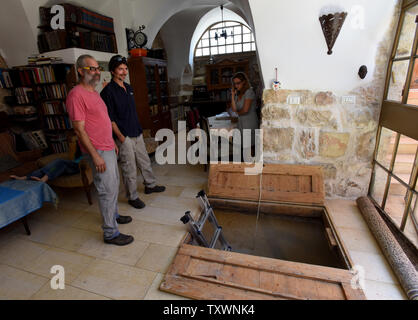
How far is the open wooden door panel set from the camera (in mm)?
1427

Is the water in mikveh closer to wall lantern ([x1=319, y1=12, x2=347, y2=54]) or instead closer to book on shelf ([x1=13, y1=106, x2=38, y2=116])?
wall lantern ([x1=319, y1=12, x2=347, y2=54])

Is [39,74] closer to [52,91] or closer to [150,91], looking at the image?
[52,91]

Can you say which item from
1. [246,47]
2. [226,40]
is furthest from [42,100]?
[246,47]

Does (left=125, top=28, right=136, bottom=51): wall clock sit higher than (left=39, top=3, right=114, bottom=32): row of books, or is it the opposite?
(left=39, top=3, right=114, bottom=32): row of books

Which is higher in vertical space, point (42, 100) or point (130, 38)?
point (130, 38)

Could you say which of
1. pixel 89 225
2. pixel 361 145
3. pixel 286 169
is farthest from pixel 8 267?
pixel 361 145

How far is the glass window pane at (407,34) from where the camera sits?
185cm

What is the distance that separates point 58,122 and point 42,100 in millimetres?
415

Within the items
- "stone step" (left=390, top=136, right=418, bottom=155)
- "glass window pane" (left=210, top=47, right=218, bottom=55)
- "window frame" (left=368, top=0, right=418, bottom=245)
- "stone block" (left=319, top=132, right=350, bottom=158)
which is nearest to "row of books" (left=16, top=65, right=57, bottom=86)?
"stone block" (left=319, top=132, right=350, bottom=158)

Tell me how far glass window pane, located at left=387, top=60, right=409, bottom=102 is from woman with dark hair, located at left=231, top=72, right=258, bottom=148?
4.25 ft

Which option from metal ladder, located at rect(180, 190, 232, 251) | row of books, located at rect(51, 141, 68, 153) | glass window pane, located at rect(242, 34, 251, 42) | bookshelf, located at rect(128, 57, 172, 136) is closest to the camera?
metal ladder, located at rect(180, 190, 232, 251)

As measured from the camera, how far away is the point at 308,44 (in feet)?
7.25

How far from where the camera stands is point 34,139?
3736mm

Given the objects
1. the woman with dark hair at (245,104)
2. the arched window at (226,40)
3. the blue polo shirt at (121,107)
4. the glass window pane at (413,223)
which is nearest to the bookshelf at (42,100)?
the blue polo shirt at (121,107)
